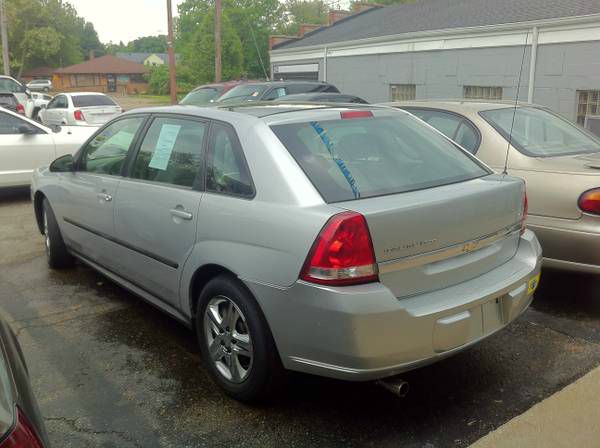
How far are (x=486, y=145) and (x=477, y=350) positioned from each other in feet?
5.98

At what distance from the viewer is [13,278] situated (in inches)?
215

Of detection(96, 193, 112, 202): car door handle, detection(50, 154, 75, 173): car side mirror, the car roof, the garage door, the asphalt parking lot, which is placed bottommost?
the asphalt parking lot

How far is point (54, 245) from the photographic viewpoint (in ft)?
17.9

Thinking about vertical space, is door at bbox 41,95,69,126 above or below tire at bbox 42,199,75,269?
above

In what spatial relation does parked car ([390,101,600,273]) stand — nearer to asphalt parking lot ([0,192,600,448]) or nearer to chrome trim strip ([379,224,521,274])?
asphalt parking lot ([0,192,600,448])

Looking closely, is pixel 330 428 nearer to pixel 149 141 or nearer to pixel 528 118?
pixel 149 141

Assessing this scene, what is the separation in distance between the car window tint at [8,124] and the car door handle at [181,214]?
Result: 6315 mm

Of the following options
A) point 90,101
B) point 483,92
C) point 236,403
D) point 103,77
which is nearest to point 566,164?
point 236,403

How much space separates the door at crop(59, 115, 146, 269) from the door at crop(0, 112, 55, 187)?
13.6ft

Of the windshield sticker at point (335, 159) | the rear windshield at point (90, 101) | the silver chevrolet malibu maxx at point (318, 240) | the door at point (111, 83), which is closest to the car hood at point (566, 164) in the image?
the silver chevrolet malibu maxx at point (318, 240)

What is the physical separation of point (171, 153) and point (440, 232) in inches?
72.1

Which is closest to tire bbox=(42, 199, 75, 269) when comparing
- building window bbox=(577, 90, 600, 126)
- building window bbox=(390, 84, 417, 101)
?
building window bbox=(577, 90, 600, 126)

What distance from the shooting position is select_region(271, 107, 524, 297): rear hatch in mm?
2832

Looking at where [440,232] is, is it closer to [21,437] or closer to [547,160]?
[21,437]
